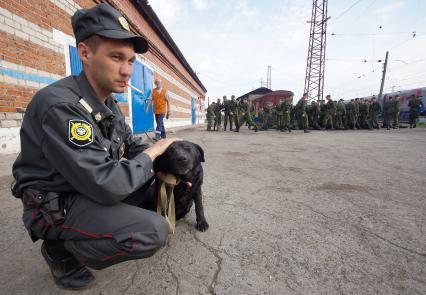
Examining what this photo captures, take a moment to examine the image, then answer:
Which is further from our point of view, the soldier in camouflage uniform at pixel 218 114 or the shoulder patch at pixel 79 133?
the soldier in camouflage uniform at pixel 218 114

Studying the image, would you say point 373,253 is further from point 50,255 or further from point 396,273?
point 50,255

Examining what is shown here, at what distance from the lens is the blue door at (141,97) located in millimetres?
8617

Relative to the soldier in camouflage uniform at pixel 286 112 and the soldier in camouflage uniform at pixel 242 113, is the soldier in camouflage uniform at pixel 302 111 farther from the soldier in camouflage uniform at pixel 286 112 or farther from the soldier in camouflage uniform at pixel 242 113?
the soldier in camouflage uniform at pixel 242 113

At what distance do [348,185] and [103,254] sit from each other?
10.4 feet

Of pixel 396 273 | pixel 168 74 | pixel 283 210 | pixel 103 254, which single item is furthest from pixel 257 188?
pixel 168 74

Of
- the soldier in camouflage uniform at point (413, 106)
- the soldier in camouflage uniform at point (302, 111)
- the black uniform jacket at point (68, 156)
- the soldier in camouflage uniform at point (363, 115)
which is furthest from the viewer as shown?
the soldier in camouflage uniform at point (363, 115)

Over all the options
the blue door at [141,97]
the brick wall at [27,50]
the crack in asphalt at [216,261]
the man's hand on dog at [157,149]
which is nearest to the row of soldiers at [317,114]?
the blue door at [141,97]

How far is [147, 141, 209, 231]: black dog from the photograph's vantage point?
1629mm

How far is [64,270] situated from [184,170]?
93 cm

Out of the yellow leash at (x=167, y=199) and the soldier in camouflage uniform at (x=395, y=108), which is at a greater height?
the soldier in camouflage uniform at (x=395, y=108)

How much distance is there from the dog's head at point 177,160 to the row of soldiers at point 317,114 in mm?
11691

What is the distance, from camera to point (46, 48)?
4.67 meters

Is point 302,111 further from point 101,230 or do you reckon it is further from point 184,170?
point 101,230

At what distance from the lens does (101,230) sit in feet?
3.67
